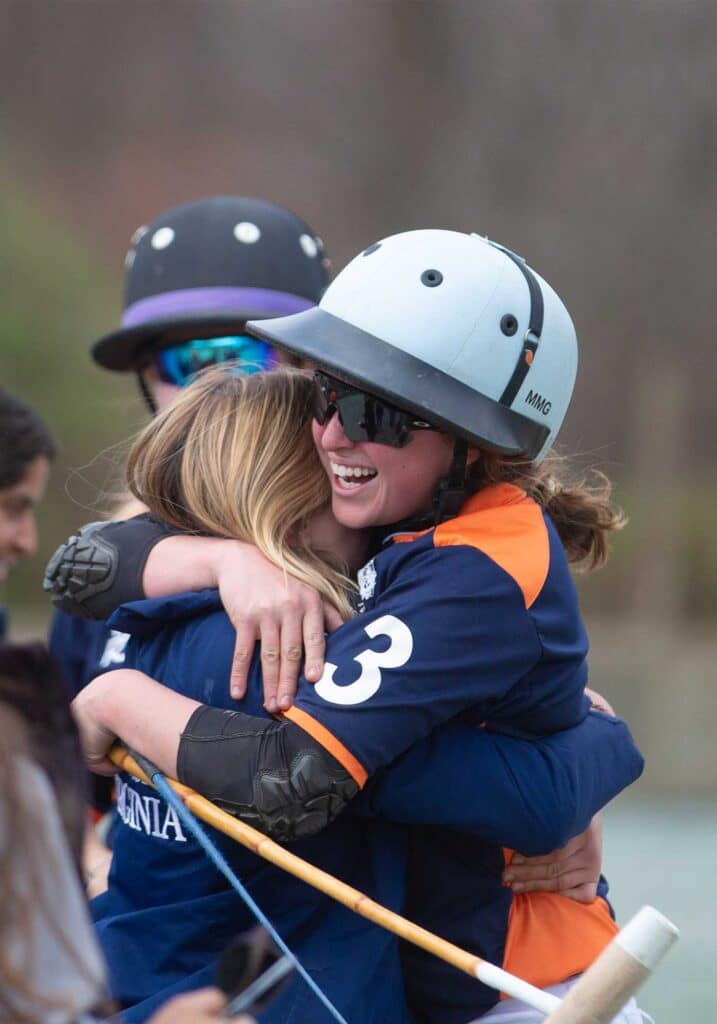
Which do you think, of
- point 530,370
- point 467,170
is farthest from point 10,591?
point 530,370

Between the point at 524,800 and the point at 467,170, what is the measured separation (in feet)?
44.0

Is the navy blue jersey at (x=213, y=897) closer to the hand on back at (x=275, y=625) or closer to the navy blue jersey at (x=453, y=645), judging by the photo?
the hand on back at (x=275, y=625)

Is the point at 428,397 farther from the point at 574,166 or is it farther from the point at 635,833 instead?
the point at 574,166

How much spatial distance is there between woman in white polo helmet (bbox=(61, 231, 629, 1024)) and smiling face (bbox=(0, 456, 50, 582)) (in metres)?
1.99

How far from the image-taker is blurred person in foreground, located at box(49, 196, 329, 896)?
4.51m

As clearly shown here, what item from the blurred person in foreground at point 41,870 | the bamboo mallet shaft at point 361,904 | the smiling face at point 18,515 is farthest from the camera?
the smiling face at point 18,515

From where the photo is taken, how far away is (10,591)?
43.6 ft

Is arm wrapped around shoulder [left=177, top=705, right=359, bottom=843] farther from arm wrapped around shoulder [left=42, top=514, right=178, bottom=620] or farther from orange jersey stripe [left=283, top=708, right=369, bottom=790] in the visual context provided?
arm wrapped around shoulder [left=42, top=514, right=178, bottom=620]

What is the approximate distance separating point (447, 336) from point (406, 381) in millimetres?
152

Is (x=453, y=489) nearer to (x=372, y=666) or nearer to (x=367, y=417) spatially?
(x=367, y=417)

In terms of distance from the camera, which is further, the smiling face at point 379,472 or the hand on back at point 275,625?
the smiling face at point 379,472

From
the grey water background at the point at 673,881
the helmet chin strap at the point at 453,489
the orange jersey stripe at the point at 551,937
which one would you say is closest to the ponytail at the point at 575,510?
the helmet chin strap at the point at 453,489

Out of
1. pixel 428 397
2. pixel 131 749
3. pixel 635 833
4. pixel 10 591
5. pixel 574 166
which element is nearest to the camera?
pixel 131 749

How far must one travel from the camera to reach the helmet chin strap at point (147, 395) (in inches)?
184
